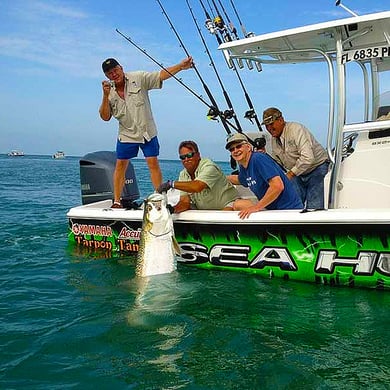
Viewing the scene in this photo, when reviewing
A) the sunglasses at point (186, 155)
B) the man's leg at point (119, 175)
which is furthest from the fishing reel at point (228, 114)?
the man's leg at point (119, 175)

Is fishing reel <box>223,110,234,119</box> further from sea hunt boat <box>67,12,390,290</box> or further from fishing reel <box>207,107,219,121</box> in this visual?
sea hunt boat <box>67,12,390,290</box>

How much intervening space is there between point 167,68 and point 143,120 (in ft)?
2.28

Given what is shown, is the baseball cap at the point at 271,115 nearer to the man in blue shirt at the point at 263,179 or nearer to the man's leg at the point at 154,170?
the man in blue shirt at the point at 263,179

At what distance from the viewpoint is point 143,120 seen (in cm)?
635

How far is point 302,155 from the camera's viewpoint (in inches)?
219

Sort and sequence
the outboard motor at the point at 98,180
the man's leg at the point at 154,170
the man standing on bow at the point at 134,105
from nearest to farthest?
the man standing on bow at the point at 134,105 < the man's leg at the point at 154,170 < the outboard motor at the point at 98,180

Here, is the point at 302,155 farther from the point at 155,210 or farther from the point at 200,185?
the point at 155,210

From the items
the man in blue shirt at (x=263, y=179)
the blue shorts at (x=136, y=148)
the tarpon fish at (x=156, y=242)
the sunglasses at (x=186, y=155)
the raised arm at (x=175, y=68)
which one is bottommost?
the tarpon fish at (x=156, y=242)

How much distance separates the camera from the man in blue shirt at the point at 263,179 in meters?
5.08

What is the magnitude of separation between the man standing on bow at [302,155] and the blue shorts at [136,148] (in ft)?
4.99

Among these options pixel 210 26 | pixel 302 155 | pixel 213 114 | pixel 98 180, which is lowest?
pixel 98 180

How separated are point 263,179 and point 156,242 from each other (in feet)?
4.15

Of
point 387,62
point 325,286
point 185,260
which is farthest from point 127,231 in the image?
point 387,62

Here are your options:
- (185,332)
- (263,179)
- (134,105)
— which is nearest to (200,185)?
(263,179)
